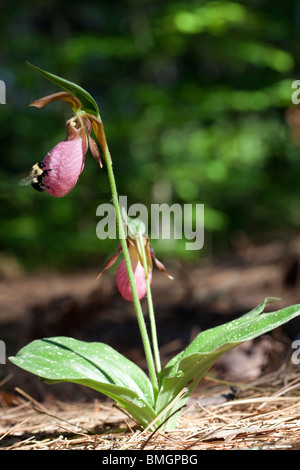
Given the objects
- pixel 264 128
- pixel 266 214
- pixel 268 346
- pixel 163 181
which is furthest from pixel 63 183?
pixel 264 128

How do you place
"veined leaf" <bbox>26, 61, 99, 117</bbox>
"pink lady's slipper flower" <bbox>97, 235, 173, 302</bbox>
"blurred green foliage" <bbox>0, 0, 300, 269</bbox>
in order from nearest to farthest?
"veined leaf" <bbox>26, 61, 99, 117</bbox>
"pink lady's slipper flower" <bbox>97, 235, 173, 302</bbox>
"blurred green foliage" <bbox>0, 0, 300, 269</bbox>

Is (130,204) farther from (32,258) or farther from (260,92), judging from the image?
(260,92)

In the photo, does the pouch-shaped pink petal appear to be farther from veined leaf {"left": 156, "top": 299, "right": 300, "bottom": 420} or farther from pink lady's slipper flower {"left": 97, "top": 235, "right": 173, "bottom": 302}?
veined leaf {"left": 156, "top": 299, "right": 300, "bottom": 420}

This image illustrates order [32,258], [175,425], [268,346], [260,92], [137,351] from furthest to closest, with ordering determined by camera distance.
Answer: [32,258] → [260,92] → [137,351] → [268,346] → [175,425]

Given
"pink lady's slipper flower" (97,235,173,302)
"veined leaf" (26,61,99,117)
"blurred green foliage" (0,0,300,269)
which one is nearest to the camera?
"veined leaf" (26,61,99,117)

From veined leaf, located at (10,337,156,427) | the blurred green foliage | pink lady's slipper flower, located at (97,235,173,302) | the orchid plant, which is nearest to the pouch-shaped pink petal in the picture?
the orchid plant

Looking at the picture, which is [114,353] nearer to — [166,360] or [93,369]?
[93,369]
